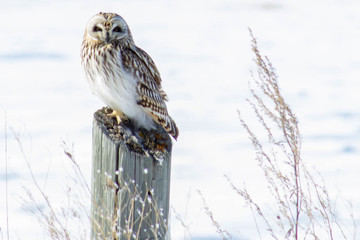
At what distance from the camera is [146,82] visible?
4.70 meters

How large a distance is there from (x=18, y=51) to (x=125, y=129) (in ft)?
32.0

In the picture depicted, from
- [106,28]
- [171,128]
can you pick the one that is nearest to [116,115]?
[171,128]

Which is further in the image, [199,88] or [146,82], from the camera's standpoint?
[199,88]

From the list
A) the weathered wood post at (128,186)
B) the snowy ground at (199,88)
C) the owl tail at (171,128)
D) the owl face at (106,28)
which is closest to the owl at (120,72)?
the owl face at (106,28)

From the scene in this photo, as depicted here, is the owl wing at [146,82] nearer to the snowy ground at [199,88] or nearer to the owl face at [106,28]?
the owl face at [106,28]

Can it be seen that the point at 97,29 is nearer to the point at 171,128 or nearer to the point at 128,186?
the point at 171,128

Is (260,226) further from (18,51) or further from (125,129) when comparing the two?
(18,51)

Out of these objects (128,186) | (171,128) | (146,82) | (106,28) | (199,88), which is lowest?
(128,186)

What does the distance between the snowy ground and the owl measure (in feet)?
2.18

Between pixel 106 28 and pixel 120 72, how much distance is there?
30cm

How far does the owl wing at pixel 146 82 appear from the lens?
4.51 m

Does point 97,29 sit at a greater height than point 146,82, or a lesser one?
greater

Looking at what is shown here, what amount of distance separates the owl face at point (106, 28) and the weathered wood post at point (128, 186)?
119 cm

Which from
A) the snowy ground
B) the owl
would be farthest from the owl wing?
the snowy ground
